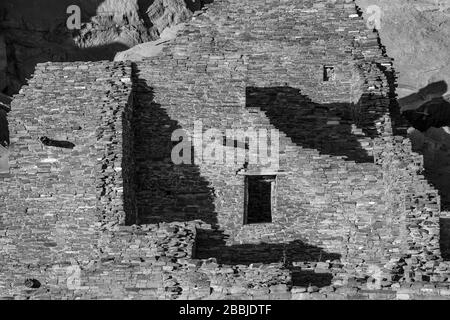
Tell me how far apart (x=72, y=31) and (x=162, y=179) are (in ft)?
51.2

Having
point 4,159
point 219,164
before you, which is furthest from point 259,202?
point 4,159

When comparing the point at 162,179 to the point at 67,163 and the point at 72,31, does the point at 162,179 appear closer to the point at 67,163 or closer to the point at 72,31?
the point at 67,163

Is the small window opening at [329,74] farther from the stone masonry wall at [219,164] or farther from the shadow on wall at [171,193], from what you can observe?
the shadow on wall at [171,193]

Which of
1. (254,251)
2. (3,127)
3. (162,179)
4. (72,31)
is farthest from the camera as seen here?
(72,31)

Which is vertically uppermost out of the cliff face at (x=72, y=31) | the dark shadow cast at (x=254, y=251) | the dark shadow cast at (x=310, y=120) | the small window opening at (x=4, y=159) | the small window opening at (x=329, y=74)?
the cliff face at (x=72, y=31)

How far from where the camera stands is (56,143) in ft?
109

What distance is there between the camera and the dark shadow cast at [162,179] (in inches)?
1307

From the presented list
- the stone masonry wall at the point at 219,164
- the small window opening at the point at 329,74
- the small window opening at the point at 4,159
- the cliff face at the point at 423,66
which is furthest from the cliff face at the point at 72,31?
the small window opening at the point at 329,74

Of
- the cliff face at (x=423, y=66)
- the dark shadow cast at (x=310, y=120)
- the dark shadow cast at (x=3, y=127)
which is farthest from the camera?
the dark shadow cast at (x=3, y=127)

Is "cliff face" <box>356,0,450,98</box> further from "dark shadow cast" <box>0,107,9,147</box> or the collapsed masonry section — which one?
the collapsed masonry section

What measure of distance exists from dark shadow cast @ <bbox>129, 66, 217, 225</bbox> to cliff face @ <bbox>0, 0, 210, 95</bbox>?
517 inches

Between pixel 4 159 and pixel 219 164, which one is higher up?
pixel 4 159

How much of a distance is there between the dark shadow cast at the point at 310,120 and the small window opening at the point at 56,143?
14.4ft

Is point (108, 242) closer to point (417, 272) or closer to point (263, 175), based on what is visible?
point (263, 175)
